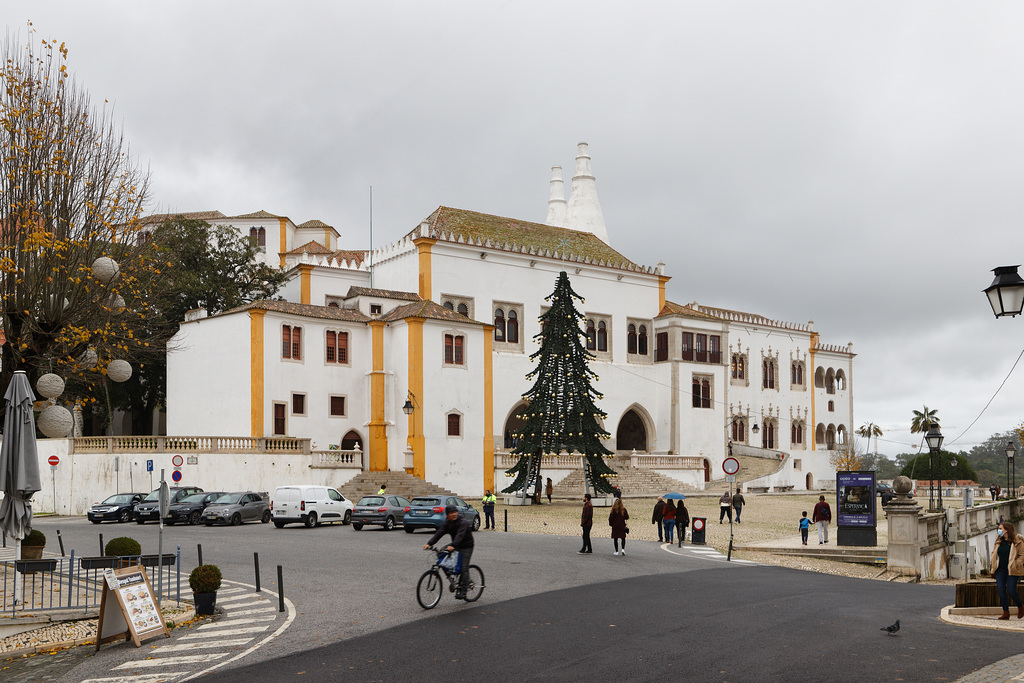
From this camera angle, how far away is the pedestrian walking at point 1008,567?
16.0 metres

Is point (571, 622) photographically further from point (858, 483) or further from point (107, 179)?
point (858, 483)

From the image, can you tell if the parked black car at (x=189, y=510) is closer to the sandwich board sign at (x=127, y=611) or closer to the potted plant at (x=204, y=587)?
the potted plant at (x=204, y=587)

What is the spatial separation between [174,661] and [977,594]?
518 inches

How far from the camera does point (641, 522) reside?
38125 millimetres

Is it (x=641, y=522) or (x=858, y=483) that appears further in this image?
(x=641, y=522)

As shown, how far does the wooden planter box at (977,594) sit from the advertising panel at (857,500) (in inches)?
497

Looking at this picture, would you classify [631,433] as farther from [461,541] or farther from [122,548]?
[461,541]

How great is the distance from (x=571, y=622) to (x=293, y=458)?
3134cm

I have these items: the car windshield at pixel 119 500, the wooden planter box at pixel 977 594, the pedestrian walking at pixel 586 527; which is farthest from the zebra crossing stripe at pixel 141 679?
the car windshield at pixel 119 500

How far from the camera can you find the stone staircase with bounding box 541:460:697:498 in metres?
52.4

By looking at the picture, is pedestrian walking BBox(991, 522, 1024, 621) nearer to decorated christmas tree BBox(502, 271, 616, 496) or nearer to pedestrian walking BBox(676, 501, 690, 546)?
pedestrian walking BBox(676, 501, 690, 546)

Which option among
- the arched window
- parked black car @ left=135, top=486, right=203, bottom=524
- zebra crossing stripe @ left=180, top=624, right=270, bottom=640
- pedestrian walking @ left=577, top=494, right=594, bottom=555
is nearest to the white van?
parked black car @ left=135, top=486, right=203, bottom=524

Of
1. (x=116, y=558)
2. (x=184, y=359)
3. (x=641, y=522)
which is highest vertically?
(x=184, y=359)

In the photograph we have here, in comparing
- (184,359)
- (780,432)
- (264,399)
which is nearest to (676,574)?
(264,399)
